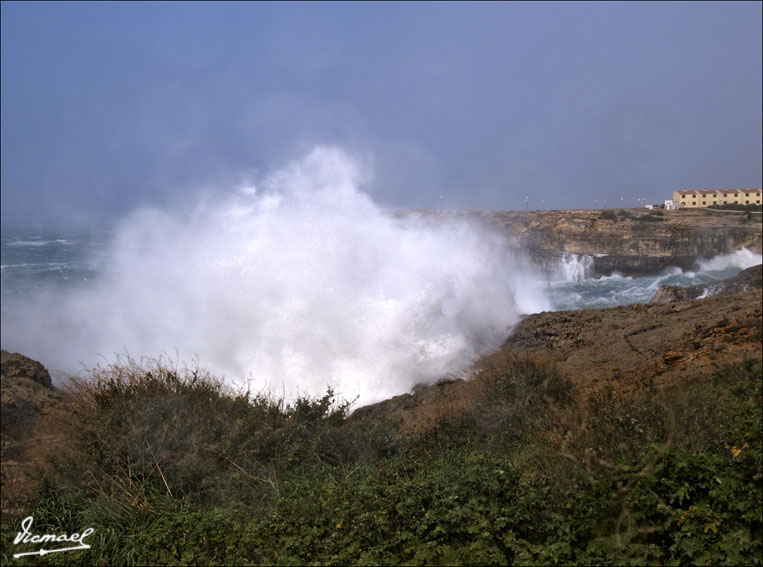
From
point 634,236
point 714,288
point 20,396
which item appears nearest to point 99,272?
point 20,396

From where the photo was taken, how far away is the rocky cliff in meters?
9.88

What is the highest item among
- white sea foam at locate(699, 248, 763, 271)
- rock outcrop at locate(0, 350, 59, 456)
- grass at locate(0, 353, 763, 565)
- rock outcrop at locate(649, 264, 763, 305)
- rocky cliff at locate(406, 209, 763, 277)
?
rocky cliff at locate(406, 209, 763, 277)

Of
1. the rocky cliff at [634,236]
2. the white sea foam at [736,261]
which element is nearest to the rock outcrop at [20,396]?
the rocky cliff at [634,236]

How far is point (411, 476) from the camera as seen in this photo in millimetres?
4453

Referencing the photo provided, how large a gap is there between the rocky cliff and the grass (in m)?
5.18

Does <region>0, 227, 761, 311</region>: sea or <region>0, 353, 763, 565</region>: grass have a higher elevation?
<region>0, 227, 761, 311</region>: sea

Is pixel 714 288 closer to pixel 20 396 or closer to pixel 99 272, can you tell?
pixel 20 396

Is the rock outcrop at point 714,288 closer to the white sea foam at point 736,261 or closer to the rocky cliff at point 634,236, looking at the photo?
the white sea foam at point 736,261

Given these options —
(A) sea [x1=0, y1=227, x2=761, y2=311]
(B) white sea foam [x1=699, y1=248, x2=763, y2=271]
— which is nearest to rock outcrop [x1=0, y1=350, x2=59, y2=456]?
(A) sea [x1=0, y1=227, x2=761, y2=311]

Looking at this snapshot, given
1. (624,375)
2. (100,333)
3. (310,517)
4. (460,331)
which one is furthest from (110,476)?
(100,333)

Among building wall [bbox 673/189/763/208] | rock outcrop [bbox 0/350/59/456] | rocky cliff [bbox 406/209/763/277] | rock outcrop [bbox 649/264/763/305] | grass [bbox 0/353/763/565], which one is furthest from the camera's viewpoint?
rocky cliff [bbox 406/209/763/277]

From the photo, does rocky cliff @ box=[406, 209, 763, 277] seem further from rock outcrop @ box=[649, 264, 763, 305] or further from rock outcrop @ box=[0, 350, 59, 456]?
rock outcrop @ box=[0, 350, 59, 456]

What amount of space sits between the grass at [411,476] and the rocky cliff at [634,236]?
204 inches

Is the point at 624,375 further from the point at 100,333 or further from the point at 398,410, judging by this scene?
the point at 100,333
